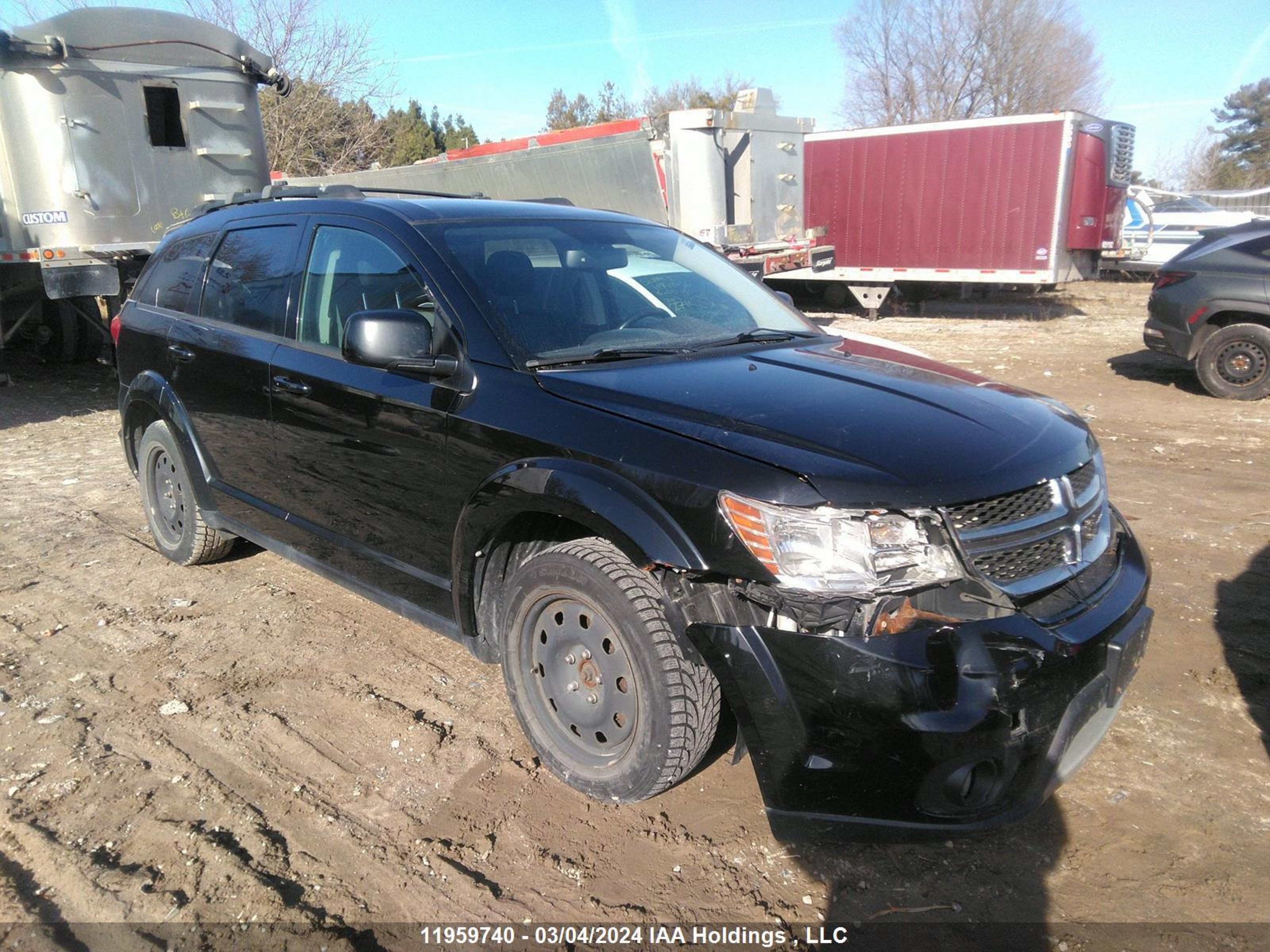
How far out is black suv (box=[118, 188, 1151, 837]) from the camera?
2369 millimetres

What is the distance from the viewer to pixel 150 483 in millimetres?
5172

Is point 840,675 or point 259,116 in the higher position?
point 259,116

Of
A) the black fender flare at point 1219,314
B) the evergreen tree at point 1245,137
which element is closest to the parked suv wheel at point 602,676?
the black fender flare at point 1219,314

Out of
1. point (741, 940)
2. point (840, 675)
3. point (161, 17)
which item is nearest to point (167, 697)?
point (741, 940)

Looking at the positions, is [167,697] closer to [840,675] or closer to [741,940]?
[741,940]

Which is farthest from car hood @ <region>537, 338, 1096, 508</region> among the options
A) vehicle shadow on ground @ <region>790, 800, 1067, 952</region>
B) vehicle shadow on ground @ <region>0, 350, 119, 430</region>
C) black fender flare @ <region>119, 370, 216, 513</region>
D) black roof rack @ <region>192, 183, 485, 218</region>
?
vehicle shadow on ground @ <region>0, 350, 119, 430</region>

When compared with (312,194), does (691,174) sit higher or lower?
higher

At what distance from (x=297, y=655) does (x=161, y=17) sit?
350 inches

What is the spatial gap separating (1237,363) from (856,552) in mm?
8681

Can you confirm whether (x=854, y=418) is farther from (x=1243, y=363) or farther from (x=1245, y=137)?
(x=1245, y=137)

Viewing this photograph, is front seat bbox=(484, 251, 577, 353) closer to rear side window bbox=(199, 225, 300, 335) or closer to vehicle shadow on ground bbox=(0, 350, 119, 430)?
rear side window bbox=(199, 225, 300, 335)

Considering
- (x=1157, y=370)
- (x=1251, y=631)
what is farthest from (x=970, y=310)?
(x=1251, y=631)

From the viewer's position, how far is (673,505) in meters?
2.57

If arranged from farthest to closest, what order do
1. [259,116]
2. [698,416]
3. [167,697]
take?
[259,116] → [167,697] → [698,416]
